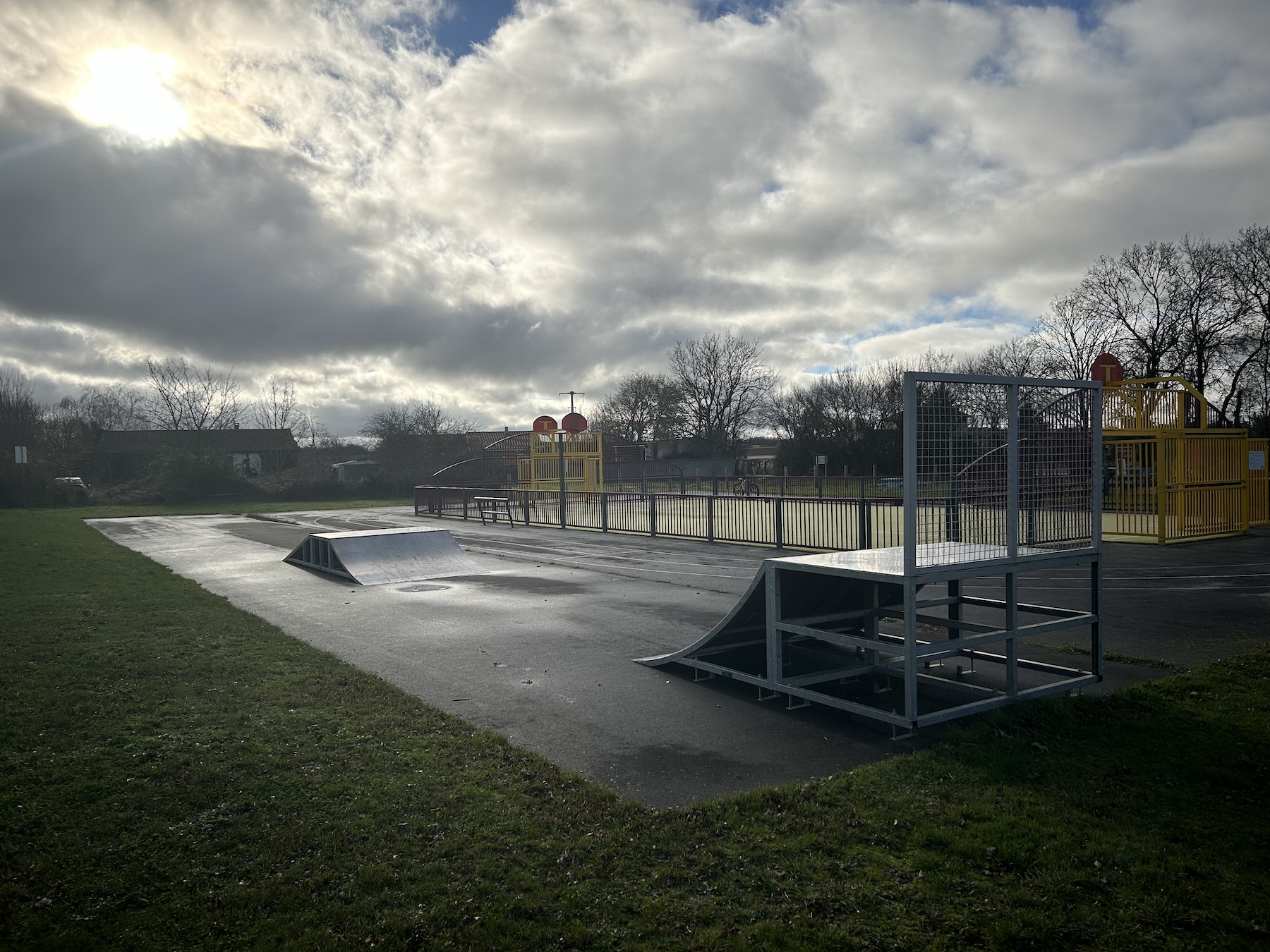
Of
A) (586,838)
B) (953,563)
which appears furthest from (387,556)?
(586,838)

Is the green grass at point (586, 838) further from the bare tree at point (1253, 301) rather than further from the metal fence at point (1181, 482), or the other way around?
the bare tree at point (1253, 301)

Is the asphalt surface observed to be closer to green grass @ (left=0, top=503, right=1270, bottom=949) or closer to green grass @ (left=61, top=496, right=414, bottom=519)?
green grass @ (left=0, top=503, right=1270, bottom=949)

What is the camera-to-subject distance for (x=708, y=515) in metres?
21.0

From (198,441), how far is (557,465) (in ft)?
133

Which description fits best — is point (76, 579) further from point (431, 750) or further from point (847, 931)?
point (847, 931)

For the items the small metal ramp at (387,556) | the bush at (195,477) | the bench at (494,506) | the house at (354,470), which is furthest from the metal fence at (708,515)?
the house at (354,470)

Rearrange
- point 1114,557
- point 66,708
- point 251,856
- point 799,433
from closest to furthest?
point 251,856 < point 66,708 < point 1114,557 < point 799,433

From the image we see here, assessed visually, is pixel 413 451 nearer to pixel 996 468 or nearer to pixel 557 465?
pixel 557 465

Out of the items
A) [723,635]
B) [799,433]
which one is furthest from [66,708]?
[799,433]

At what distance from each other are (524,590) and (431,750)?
295 inches

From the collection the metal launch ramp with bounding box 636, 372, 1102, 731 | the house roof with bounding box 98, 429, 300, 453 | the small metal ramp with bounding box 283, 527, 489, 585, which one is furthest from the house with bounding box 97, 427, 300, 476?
the metal launch ramp with bounding box 636, 372, 1102, 731

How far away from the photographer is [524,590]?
12.9m

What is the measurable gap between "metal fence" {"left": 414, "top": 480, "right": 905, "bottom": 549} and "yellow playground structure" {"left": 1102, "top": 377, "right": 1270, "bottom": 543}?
5318 mm

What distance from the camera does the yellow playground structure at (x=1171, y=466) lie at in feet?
61.7
